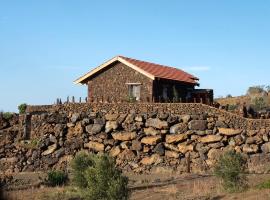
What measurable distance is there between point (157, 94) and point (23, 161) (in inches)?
457

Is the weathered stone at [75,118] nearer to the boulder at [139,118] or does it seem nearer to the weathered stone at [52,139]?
the weathered stone at [52,139]

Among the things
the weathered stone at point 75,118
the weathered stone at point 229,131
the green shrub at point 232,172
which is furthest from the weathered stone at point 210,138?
the green shrub at point 232,172

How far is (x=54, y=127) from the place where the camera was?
32.8 meters

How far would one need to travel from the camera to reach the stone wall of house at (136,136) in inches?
1115

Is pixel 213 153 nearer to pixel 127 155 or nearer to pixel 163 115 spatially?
pixel 163 115

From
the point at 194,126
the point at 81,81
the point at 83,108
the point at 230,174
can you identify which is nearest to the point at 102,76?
the point at 81,81

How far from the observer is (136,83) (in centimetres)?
3481

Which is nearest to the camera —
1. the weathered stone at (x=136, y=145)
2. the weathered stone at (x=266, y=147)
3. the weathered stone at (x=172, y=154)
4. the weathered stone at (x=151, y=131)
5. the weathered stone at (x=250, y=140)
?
the weathered stone at (x=266, y=147)

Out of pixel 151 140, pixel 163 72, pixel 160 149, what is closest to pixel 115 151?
pixel 151 140

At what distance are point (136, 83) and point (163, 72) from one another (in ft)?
9.99

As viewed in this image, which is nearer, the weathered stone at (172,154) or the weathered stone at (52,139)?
the weathered stone at (172,154)

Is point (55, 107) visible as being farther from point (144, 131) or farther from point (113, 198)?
point (113, 198)

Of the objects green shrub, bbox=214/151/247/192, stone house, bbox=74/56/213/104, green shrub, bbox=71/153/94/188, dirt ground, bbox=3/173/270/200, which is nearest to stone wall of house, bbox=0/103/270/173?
stone house, bbox=74/56/213/104

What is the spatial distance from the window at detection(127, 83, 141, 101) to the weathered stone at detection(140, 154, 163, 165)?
6.30 meters
